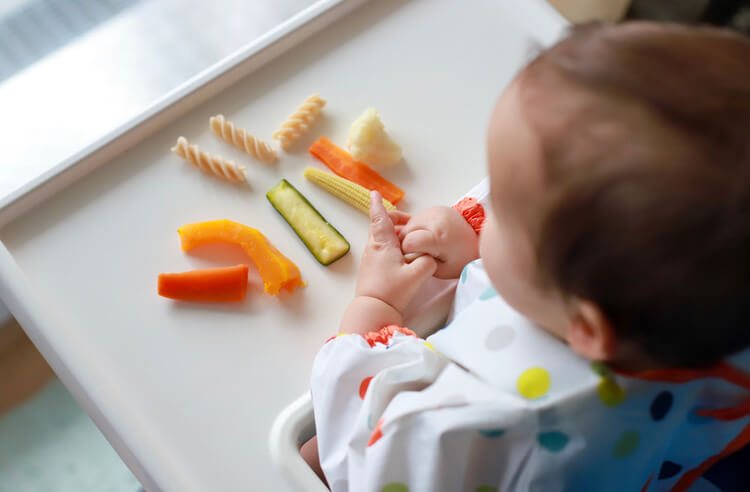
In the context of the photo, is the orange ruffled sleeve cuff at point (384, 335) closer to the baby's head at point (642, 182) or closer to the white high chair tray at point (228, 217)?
the white high chair tray at point (228, 217)

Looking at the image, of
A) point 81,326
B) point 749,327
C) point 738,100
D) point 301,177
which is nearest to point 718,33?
point 738,100

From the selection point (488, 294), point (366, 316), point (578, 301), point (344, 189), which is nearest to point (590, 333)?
point (578, 301)

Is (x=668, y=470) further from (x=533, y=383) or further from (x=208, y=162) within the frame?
(x=208, y=162)

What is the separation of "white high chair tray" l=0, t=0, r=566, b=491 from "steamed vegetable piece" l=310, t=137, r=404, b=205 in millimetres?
15

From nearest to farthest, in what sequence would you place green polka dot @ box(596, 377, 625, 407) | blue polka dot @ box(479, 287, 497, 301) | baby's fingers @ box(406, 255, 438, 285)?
green polka dot @ box(596, 377, 625, 407) < blue polka dot @ box(479, 287, 497, 301) < baby's fingers @ box(406, 255, 438, 285)

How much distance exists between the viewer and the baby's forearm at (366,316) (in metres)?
0.66

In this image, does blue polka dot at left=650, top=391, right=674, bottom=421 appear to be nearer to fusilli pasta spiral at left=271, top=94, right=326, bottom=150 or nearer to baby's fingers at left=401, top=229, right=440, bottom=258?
baby's fingers at left=401, top=229, right=440, bottom=258

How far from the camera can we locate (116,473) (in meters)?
1.09

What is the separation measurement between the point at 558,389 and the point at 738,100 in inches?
9.2

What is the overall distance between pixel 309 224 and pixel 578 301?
356 mm

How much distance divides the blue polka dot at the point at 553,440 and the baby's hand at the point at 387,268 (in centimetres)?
22

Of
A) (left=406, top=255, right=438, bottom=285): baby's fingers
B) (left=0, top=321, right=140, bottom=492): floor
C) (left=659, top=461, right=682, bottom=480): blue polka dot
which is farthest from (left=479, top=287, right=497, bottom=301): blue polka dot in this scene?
(left=0, top=321, right=140, bottom=492): floor

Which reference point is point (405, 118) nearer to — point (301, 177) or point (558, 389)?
point (301, 177)

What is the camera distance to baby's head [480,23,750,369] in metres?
0.37
